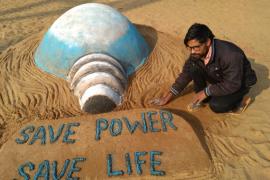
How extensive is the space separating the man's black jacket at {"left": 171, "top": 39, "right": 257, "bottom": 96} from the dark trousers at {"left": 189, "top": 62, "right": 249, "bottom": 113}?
77 millimetres

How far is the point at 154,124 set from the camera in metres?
4.06

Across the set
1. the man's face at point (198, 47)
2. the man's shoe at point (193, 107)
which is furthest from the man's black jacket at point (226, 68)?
the man's shoe at point (193, 107)

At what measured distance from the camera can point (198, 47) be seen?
12.1 ft

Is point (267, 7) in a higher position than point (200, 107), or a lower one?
higher

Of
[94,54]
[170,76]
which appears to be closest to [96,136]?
[94,54]

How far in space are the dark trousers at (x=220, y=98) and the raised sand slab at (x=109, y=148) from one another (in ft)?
1.56

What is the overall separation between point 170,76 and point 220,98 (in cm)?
122

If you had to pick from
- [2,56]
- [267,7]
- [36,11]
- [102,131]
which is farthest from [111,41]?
[267,7]

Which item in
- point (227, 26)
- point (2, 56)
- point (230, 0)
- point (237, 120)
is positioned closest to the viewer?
point (237, 120)

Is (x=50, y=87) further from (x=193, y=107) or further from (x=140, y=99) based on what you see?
(x=193, y=107)

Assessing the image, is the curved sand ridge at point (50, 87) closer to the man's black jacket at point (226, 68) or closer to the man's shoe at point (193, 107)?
the man's shoe at point (193, 107)

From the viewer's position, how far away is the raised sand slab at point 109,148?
138 inches

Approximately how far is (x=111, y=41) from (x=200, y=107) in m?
1.73

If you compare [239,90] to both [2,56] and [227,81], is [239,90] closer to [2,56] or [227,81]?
[227,81]
